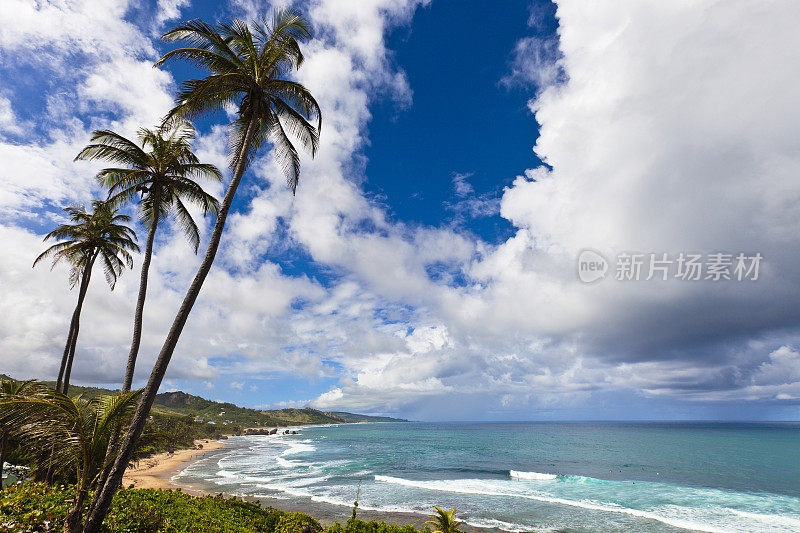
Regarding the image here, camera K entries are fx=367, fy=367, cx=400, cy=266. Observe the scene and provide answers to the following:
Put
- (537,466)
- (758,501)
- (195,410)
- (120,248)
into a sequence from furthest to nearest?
1. (195,410)
2. (537,466)
3. (758,501)
4. (120,248)

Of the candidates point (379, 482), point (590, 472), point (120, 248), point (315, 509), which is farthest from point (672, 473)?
point (120, 248)

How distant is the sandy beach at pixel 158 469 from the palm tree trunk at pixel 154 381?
20276 millimetres

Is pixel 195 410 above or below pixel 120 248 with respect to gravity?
below

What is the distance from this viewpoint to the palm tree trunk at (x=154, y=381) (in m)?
9.02

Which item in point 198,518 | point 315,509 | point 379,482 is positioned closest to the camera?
point 198,518

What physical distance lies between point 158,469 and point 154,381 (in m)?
44.0

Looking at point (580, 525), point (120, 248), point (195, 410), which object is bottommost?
point (195, 410)

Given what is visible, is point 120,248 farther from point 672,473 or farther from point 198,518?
point 672,473

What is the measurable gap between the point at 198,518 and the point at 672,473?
55310mm

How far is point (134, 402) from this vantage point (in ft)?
34.7

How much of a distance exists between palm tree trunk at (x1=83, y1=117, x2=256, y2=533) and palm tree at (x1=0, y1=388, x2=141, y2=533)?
614mm

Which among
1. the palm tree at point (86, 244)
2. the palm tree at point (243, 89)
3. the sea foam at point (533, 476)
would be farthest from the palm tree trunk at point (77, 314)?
the sea foam at point (533, 476)

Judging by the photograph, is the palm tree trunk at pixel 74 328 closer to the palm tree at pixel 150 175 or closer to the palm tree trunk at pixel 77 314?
the palm tree trunk at pixel 77 314

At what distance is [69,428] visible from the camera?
30.3 feet
